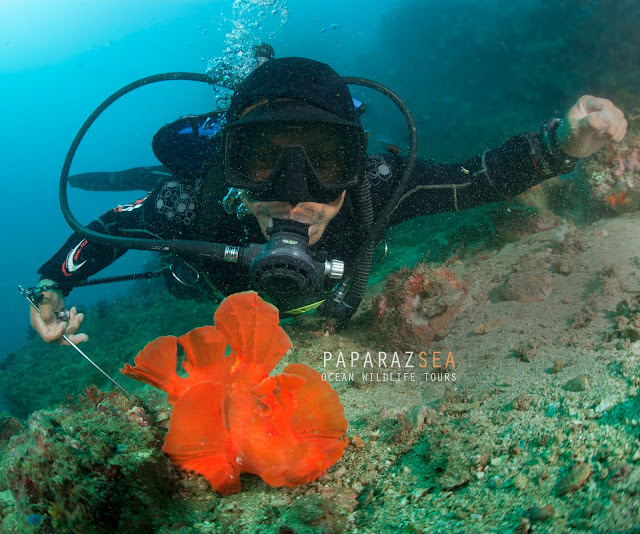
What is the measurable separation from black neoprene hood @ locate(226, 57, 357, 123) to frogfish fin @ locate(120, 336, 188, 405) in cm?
223

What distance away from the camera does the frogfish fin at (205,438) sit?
1256mm

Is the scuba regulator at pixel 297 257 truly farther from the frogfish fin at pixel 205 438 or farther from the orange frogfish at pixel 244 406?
the frogfish fin at pixel 205 438

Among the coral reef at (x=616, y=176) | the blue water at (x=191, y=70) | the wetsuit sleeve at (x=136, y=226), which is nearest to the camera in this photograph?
the wetsuit sleeve at (x=136, y=226)

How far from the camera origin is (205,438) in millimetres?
1293

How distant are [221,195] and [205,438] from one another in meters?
2.71

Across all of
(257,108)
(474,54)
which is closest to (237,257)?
(257,108)

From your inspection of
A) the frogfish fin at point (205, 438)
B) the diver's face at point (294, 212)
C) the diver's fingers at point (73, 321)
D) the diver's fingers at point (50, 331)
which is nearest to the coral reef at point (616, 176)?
the diver's face at point (294, 212)

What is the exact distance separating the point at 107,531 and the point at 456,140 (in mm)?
11935

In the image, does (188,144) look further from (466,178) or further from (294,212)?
(466,178)

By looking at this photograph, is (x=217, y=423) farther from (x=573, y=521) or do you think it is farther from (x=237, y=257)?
(x=237, y=257)

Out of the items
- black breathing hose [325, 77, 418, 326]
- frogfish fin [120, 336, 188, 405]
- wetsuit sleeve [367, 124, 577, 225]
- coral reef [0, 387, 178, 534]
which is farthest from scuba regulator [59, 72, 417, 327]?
coral reef [0, 387, 178, 534]

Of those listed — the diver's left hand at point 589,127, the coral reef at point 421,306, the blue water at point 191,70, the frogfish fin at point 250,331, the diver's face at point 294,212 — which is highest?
the blue water at point 191,70

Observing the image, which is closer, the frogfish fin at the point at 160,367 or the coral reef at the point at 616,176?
the frogfish fin at the point at 160,367

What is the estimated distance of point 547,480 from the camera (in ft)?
3.34
